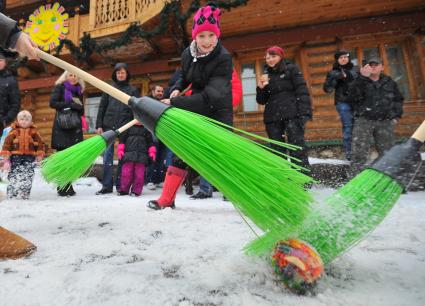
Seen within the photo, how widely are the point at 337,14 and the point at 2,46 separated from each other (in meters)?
6.37

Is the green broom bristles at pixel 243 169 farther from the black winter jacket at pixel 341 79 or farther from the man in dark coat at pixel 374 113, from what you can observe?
Answer: the black winter jacket at pixel 341 79

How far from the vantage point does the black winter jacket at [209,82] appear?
84.3 inches

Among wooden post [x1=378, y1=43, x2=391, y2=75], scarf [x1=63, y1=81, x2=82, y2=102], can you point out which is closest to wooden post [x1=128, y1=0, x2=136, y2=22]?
scarf [x1=63, y1=81, x2=82, y2=102]

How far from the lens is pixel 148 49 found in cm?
732

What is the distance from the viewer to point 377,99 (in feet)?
11.3

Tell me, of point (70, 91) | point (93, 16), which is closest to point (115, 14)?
point (93, 16)

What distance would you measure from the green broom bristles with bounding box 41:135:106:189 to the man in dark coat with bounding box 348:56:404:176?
9.28ft

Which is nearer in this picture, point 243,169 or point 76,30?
point 243,169

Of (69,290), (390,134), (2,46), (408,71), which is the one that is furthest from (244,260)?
(408,71)

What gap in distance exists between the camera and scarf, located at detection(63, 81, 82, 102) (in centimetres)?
384

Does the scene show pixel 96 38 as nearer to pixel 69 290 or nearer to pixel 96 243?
pixel 96 243

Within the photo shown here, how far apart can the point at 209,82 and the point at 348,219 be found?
156 centimetres

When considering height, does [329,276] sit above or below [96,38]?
below

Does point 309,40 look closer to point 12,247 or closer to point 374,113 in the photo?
point 374,113
